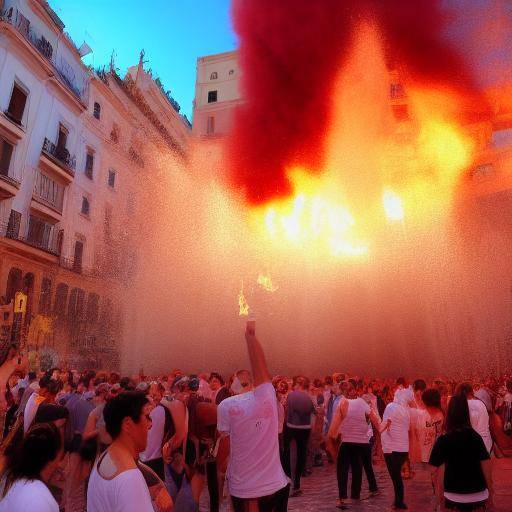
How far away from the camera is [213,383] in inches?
316

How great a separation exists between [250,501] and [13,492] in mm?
1724

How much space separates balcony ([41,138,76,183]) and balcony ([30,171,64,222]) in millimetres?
563

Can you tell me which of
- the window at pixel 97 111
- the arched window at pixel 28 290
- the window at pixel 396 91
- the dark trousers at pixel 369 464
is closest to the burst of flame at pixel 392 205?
the window at pixel 396 91

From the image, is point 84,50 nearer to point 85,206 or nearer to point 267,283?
point 85,206

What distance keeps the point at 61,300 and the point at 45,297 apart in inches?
45.1

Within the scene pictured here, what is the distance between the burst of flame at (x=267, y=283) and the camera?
84.5 feet

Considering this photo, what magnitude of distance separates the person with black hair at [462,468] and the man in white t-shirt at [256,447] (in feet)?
3.68

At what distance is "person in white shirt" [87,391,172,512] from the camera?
1.85 m

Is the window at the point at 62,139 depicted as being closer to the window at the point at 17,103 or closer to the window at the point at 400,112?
the window at the point at 17,103

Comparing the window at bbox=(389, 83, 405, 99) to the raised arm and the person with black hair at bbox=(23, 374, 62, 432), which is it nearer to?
the person with black hair at bbox=(23, 374, 62, 432)

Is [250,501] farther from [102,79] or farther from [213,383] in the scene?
[102,79]

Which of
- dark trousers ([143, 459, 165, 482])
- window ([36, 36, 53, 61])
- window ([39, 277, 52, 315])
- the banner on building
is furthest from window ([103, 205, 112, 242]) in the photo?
dark trousers ([143, 459, 165, 482])

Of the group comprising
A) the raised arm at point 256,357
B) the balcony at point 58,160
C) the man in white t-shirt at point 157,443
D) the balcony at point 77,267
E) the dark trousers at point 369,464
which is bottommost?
the dark trousers at point 369,464

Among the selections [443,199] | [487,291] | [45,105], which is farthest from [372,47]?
[45,105]
